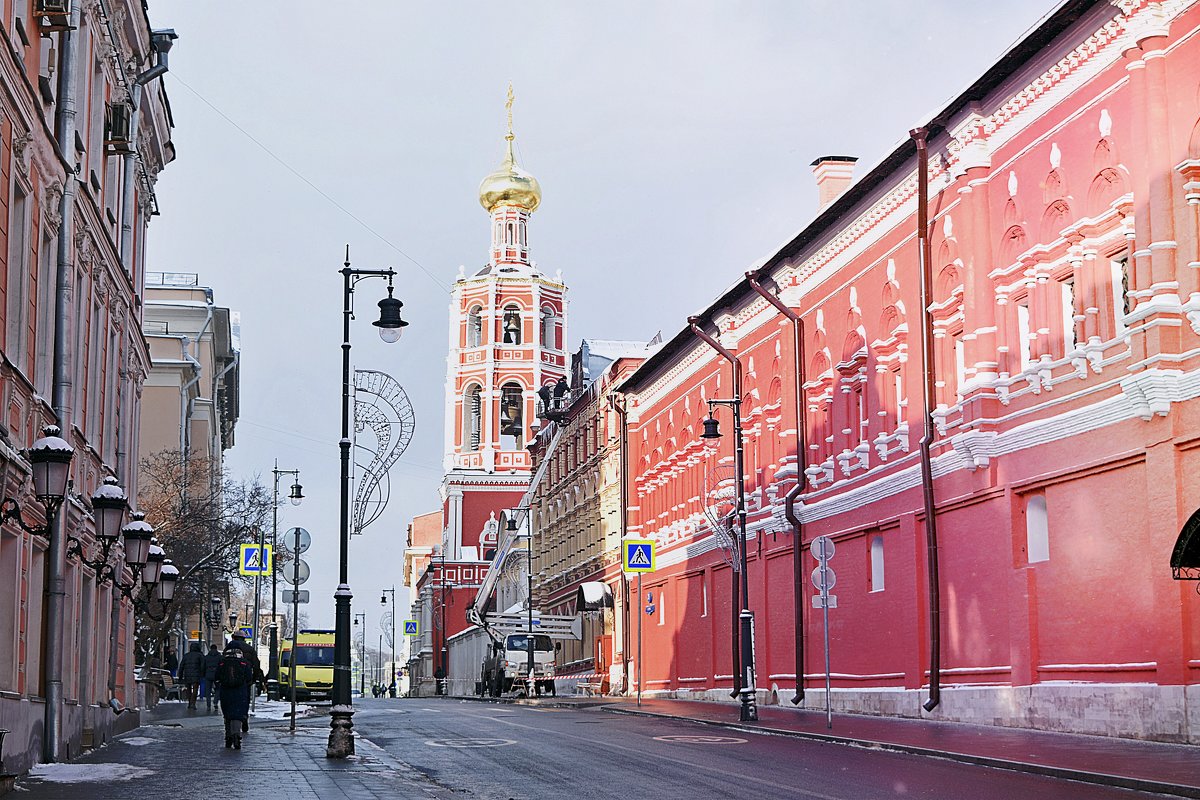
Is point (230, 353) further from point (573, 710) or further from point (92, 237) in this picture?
point (92, 237)

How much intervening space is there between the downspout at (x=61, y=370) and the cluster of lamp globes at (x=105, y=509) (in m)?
0.51

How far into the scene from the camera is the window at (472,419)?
98.2 meters

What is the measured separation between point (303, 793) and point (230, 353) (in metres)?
69.1

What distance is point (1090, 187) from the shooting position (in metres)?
24.7

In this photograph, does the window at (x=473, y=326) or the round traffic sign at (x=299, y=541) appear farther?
the window at (x=473, y=326)

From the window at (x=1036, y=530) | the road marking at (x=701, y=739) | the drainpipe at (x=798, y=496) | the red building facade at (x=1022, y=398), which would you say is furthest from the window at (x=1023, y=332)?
the drainpipe at (x=798, y=496)

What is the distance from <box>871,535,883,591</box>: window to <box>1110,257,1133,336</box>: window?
10419mm

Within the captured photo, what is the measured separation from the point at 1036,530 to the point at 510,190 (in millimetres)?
73123

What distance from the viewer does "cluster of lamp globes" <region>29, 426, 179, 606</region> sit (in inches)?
626

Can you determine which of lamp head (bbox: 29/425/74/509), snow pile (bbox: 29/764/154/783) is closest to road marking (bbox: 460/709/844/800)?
snow pile (bbox: 29/764/154/783)

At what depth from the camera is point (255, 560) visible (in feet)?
117

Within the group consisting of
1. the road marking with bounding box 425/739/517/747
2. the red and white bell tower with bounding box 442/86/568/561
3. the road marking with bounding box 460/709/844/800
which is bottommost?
the road marking with bounding box 425/739/517/747

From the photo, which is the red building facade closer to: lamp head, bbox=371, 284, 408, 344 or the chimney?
the chimney

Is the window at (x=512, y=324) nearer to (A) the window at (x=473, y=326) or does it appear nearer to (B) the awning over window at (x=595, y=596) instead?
(A) the window at (x=473, y=326)
